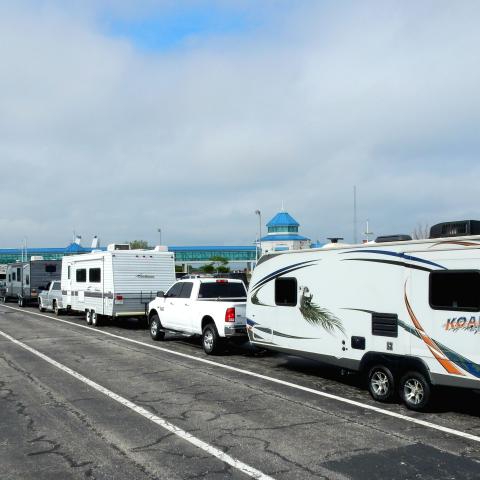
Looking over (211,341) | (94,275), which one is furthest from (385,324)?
(94,275)

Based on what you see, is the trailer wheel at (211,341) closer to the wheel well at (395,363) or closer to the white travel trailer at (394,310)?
the white travel trailer at (394,310)

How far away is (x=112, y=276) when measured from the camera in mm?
21141

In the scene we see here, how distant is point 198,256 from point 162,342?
82.0 m

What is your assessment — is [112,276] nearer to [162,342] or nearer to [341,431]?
[162,342]

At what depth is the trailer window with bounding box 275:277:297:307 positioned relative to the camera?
11.7m

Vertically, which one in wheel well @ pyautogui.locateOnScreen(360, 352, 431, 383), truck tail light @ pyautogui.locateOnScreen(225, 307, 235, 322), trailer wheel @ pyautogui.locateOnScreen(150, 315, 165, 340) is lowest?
trailer wheel @ pyautogui.locateOnScreen(150, 315, 165, 340)

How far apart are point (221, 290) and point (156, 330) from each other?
3264 mm

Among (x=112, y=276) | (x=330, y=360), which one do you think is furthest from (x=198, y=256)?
(x=330, y=360)

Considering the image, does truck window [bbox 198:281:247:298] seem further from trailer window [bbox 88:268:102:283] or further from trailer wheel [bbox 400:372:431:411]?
trailer window [bbox 88:268:102:283]

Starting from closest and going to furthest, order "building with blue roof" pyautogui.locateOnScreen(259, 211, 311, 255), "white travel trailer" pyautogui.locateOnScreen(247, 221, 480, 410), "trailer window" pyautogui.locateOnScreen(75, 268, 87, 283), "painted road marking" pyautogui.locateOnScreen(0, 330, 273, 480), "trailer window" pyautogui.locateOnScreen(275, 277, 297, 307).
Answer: "painted road marking" pyautogui.locateOnScreen(0, 330, 273, 480) < "white travel trailer" pyautogui.locateOnScreen(247, 221, 480, 410) < "trailer window" pyautogui.locateOnScreen(275, 277, 297, 307) < "trailer window" pyautogui.locateOnScreen(75, 268, 87, 283) < "building with blue roof" pyautogui.locateOnScreen(259, 211, 311, 255)

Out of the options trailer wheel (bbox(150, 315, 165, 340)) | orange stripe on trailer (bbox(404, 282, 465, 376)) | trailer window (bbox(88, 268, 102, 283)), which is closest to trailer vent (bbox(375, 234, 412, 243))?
orange stripe on trailer (bbox(404, 282, 465, 376))

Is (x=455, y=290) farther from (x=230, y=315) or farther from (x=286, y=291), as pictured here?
(x=230, y=315)

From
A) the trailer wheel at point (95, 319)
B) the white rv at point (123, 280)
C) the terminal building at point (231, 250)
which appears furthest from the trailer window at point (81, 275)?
the terminal building at point (231, 250)

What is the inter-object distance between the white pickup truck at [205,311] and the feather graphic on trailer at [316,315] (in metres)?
3.48
